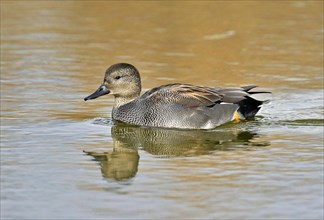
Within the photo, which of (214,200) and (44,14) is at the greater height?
(44,14)

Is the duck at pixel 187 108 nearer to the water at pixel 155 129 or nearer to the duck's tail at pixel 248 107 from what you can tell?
the duck's tail at pixel 248 107

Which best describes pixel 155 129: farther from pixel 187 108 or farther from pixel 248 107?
pixel 248 107

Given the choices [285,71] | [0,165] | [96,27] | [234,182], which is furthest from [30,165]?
[96,27]

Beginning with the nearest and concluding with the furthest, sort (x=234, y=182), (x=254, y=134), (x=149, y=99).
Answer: (x=234, y=182) < (x=254, y=134) < (x=149, y=99)

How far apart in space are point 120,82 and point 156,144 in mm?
1702

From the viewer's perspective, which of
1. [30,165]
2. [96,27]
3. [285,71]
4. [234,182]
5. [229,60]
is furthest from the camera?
[96,27]

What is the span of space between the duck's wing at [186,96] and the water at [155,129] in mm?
364

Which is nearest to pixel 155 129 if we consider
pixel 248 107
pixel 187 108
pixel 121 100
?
pixel 187 108

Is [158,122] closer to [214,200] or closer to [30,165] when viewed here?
[30,165]

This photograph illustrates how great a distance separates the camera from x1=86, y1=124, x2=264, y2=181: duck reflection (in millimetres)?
8528

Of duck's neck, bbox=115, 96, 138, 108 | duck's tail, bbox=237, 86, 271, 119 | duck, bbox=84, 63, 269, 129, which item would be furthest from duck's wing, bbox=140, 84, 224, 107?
duck's neck, bbox=115, 96, 138, 108

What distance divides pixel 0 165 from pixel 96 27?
29.8 ft

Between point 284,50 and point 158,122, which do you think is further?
point 284,50

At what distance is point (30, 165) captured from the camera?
27.7ft
